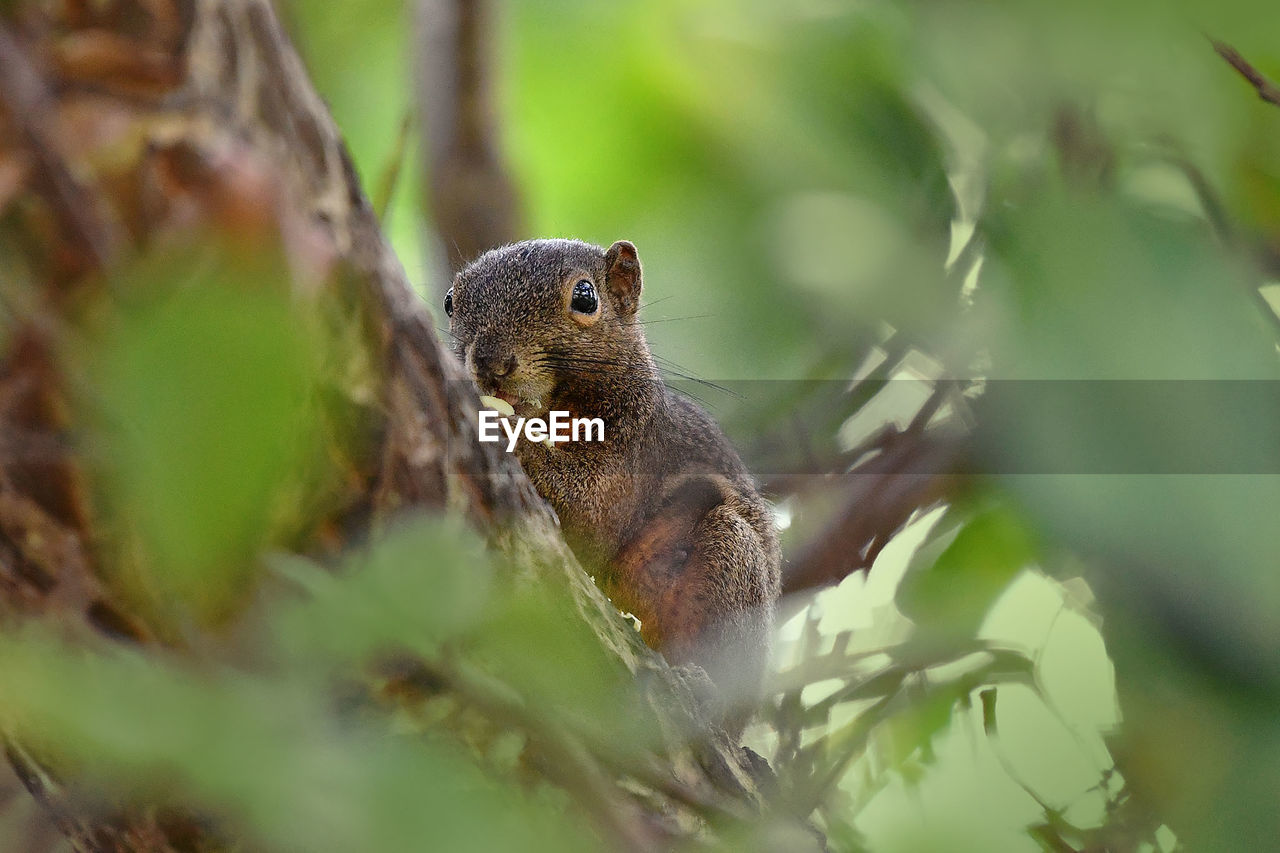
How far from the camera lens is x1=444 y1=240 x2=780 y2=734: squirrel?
1817 mm

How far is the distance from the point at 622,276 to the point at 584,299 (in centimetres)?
12

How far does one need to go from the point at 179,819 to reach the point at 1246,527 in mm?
887

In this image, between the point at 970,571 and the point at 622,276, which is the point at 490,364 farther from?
the point at 970,571

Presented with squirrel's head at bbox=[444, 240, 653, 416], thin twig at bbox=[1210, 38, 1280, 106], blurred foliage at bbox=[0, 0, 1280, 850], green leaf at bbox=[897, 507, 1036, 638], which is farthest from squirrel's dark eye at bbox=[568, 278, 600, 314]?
thin twig at bbox=[1210, 38, 1280, 106]

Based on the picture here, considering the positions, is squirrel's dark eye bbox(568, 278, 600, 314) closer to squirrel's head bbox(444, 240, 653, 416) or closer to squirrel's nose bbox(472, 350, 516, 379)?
squirrel's head bbox(444, 240, 653, 416)

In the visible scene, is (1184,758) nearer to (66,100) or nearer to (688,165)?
(66,100)

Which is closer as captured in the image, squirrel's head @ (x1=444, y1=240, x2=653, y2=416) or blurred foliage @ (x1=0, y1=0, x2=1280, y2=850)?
blurred foliage @ (x1=0, y1=0, x2=1280, y2=850)

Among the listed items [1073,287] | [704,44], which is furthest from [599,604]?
[704,44]

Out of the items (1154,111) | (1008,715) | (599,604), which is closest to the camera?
(1154,111)

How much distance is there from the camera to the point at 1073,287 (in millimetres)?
1026

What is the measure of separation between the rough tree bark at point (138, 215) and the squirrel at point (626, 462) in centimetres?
102

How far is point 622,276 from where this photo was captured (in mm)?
2178

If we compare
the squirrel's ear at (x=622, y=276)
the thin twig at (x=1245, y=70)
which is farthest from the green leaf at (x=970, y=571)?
the squirrel's ear at (x=622, y=276)

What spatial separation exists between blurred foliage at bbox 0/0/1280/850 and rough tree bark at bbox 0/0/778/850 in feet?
0.31
